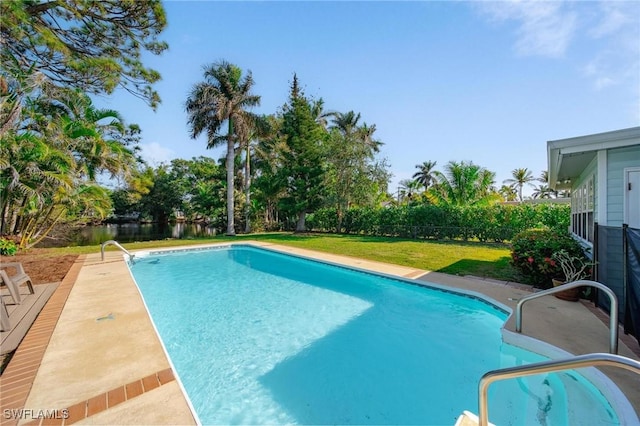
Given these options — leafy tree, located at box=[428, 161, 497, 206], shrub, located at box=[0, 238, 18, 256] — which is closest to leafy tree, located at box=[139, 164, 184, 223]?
shrub, located at box=[0, 238, 18, 256]

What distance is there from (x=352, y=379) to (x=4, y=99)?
1195cm

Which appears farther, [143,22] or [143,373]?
[143,22]

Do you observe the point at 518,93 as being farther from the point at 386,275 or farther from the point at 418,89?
the point at 386,275

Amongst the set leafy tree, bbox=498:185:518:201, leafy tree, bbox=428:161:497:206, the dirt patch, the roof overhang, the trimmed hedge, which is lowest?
the dirt patch

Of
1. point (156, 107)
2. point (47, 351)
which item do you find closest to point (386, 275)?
point (47, 351)

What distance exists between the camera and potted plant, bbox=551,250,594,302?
19.7 feet

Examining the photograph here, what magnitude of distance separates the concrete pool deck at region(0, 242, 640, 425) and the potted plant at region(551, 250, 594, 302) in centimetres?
20

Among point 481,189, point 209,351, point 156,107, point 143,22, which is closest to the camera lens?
point 209,351

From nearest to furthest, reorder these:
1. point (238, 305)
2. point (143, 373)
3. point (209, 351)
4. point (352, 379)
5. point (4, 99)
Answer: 1. point (143, 373)
2. point (352, 379)
3. point (209, 351)
4. point (238, 305)
5. point (4, 99)

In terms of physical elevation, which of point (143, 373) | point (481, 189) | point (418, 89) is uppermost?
point (418, 89)

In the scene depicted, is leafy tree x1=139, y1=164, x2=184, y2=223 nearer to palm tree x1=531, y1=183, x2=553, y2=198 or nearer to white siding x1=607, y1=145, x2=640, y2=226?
white siding x1=607, y1=145, x2=640, y2=226

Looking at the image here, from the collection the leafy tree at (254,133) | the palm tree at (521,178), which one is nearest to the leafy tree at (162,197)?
the leafy tree at (254,133)

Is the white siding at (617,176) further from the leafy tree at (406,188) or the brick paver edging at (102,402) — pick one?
the leafy tree at (406,188)

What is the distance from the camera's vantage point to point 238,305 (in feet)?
23.6
